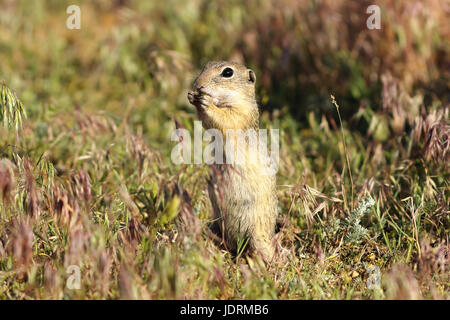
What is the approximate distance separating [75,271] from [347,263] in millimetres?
1425

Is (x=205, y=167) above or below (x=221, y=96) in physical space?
below

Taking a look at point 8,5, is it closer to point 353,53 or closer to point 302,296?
point 353,53

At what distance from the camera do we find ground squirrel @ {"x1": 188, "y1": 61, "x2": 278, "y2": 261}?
3.16 metres

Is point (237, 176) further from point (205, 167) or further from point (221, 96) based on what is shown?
point (205, 167)

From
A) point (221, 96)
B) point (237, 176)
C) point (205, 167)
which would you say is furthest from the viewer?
point (205, 167)

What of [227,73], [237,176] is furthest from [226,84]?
[237,176]

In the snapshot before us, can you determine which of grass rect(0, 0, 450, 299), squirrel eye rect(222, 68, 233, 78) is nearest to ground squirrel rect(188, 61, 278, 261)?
squirrel eye rect(222, 68, 233, 78)

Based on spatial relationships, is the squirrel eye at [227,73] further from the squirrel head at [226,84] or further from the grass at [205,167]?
the grass at [205,167]

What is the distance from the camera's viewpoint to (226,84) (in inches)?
133

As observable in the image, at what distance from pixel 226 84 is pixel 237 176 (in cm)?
57

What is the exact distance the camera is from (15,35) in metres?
6.12
